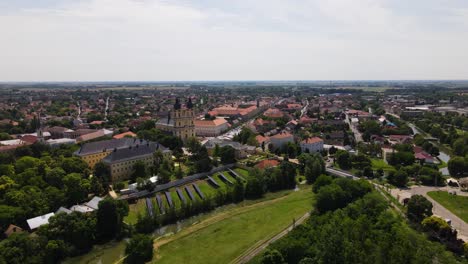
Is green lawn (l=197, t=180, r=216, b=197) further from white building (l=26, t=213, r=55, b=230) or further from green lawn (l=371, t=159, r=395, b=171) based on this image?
green lawn (l=371, t=159, r=395, b=171)

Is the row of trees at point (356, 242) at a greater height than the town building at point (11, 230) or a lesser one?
greater

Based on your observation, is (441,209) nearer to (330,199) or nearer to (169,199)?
(330,199)

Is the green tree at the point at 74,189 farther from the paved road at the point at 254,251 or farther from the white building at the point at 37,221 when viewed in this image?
the paved road at the point at 254,251

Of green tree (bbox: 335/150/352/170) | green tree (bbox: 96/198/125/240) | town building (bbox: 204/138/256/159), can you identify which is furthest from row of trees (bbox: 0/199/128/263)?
green tree (bbox: 335/150/352/170)

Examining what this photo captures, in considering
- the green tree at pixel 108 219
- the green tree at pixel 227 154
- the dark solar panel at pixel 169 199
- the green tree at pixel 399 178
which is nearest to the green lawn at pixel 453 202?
the green tree at pixel 399 178

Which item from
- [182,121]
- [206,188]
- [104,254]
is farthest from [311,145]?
[104,254]

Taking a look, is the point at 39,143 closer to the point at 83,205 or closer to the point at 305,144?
the point at 83,205

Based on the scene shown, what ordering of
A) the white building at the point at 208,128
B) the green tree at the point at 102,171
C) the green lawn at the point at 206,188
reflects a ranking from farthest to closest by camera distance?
1. the white building at the point at 208,128
2. the green tree at the point at 102,171
3. the green lawn at the point at 206,188
